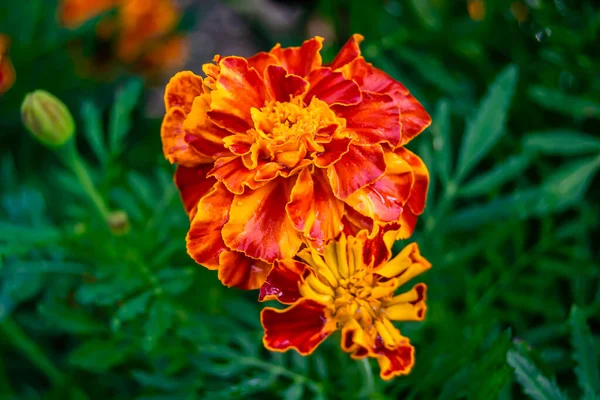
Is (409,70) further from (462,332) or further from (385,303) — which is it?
(385,303)

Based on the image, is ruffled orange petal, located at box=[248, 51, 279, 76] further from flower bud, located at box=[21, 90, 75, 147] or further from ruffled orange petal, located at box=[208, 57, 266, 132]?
flower bud, located at box=[21, 90, 75, 147]

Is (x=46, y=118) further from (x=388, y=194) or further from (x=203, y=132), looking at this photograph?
(x=388, y=194)

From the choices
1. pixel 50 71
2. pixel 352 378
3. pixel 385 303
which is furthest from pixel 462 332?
pixel 50 71

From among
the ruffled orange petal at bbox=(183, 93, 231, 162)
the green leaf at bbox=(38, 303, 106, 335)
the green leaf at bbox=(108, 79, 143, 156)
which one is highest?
the ruffled orange petal at bbox=(183, 93, 231, 162)

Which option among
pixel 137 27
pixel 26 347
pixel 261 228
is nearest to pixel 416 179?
pixel 261 228

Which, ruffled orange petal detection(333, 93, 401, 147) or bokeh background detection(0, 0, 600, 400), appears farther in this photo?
bokeh background detection(0, 0, 600, 400)

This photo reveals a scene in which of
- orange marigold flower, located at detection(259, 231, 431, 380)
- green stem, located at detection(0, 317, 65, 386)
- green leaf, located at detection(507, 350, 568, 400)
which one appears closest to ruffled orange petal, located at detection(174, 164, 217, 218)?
orange marigold flower, located at detection(259, 231, 431, 380)
